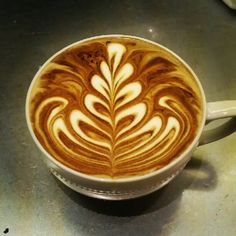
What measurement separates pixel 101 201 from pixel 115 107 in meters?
0.13

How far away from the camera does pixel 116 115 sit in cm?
56

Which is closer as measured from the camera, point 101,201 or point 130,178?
point 130,178

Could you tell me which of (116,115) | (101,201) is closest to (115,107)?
(116,115)

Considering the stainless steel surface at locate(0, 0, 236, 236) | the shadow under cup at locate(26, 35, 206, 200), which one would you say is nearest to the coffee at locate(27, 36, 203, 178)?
the shadow under cup at locate(26, 35, 206, 200)

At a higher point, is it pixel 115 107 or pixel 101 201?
pixel 115 107

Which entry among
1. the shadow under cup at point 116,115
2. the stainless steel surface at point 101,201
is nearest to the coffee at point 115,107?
the shadow under cup at point 116,115

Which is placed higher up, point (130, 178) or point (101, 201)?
point (130, 178)

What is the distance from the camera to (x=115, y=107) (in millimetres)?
571

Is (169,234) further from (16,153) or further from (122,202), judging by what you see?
(16,153)

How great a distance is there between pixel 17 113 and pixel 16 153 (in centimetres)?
8

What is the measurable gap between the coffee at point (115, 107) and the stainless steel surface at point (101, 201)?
0.11 meters

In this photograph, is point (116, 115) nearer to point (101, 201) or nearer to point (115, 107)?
point (115, 107)

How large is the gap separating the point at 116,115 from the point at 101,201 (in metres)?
0.12

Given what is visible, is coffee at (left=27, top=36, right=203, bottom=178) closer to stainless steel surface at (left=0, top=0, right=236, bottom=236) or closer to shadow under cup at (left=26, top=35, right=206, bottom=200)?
shadow under cup at (left=26, top=35, right=206, bottom=200)
